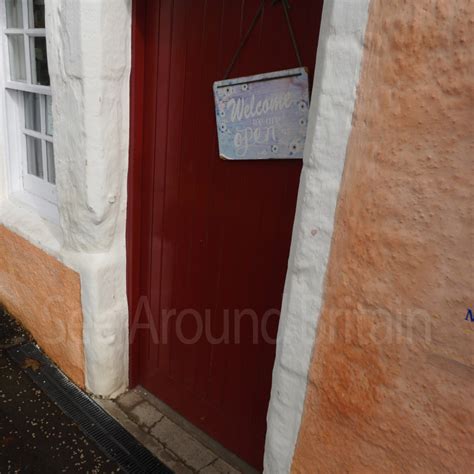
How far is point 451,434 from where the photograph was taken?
1.33 meters

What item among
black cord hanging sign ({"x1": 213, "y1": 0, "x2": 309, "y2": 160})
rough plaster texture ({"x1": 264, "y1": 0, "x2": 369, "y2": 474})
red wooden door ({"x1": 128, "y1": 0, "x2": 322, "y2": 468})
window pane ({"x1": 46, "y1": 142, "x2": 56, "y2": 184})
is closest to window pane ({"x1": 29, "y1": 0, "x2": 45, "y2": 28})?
window pane ({"x1": 46, "y1": 142, "x2": 56, "y2": 184})

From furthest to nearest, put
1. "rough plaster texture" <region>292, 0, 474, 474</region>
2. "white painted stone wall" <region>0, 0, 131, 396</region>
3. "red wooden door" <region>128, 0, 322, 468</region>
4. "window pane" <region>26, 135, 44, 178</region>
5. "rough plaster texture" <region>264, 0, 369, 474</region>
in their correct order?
"window pane" <region>26, 135, 44, 178</region>, "white painted stone wall" <region>0, 0, 131, 396</region>, "red wooden door" <region>128, 0, 322, 468</region>, "rough plaster texture" <region>264, 0, 369, 474</region>, "rough plaster texture" <region>292, 0, 474, 474</region>

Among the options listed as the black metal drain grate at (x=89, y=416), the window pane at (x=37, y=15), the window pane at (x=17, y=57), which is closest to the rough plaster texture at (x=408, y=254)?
the black metal drain grate at (x=89, y=416)

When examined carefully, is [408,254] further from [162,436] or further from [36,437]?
[36,437]

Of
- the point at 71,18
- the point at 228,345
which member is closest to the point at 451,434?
the point at 228,345

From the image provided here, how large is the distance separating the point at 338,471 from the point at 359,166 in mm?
1136

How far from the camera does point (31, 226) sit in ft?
10.3

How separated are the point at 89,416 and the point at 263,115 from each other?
2.20 m

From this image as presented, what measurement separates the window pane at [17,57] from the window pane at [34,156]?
0.45 m

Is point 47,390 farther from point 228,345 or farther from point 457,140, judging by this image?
point 457,140

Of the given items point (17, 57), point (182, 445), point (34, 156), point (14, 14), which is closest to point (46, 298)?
point (34, 156)

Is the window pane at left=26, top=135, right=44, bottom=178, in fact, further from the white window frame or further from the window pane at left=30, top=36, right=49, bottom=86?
the window pane at left=30, top=36, right=49, bottom=86

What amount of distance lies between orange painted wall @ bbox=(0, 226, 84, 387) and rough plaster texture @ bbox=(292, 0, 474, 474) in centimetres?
193

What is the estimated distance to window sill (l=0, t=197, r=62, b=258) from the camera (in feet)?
9.73
